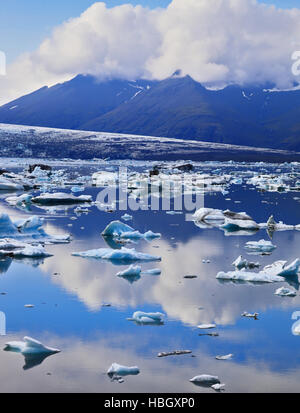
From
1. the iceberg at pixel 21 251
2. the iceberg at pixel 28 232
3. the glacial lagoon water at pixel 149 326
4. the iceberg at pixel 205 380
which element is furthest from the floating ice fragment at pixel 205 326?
the iceberg at pixel 28 232

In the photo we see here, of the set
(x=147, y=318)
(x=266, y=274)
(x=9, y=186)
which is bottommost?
(x=147, y=318)

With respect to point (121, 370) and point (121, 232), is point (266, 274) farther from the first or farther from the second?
point (121, 232)

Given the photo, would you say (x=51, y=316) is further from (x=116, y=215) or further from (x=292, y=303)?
Result: (x=116, y=215)

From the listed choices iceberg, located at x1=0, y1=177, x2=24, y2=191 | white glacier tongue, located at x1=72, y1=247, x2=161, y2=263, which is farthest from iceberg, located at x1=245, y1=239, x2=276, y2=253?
iceberg, located at x1=0, y1=177, x2=24, y2=191

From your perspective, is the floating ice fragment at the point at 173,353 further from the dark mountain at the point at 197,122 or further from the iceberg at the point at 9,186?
the dark mountain at the point at 197,122

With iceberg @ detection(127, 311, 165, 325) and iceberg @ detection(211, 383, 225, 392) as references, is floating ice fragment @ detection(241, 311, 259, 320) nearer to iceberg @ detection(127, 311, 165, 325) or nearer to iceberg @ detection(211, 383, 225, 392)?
iceberg @ detection(127, 311, 165, 325)

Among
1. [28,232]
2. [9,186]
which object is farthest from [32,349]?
[9,186]

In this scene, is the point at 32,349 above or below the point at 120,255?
below
